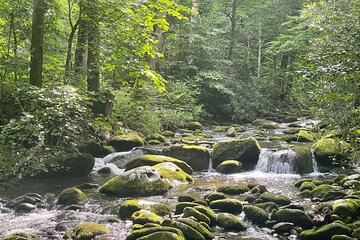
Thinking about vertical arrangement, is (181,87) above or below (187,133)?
above

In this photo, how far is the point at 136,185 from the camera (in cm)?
938

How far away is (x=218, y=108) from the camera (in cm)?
2389

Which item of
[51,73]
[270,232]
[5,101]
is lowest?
[270,232]

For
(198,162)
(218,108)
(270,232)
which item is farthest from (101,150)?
(218,108)

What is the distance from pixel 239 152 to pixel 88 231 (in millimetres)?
7575

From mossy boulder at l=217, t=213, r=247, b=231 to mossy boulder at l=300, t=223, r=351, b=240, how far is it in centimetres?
121

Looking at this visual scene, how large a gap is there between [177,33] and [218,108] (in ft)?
18.6

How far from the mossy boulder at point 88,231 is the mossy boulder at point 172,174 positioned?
361cm

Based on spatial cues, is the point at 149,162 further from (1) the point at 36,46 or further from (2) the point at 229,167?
(1) the point at 36,46

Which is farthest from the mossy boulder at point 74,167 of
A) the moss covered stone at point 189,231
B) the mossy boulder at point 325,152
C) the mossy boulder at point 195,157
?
the mossy boulder at point 325,152

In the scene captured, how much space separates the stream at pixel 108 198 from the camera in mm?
6949

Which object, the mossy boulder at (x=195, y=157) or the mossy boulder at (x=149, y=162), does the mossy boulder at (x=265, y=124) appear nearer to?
the mossy boulder at (x=195, y=157)

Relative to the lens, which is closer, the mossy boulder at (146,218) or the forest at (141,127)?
the forest at (141,127)

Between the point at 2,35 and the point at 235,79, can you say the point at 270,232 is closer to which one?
the point at 2,35
